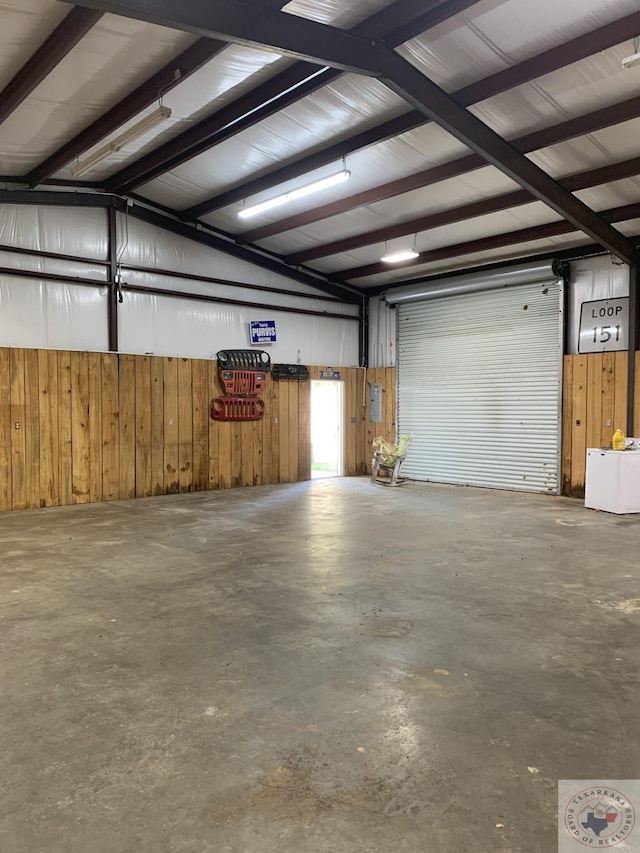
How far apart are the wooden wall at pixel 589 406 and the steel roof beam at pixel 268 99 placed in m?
5.31

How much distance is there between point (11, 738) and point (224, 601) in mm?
1642

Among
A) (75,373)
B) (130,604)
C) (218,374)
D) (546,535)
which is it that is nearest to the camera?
(130,604)

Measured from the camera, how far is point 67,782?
193 cm

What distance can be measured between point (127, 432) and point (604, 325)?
7.00 m

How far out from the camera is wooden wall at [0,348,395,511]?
23.9 feet

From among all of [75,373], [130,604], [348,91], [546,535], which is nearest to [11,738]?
[130,604]

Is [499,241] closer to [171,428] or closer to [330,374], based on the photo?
[330,374]

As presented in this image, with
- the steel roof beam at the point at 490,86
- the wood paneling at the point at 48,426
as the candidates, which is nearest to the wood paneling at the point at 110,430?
the wood paneling at the point at 48,426

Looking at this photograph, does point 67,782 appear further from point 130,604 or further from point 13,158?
point 13,158

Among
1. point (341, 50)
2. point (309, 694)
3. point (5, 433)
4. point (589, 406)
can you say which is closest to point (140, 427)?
point (5, 433)

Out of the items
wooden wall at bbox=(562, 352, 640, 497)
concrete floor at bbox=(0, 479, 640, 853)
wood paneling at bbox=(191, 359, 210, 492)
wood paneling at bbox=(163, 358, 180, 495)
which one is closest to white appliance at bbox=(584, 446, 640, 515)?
wooden wall at bbox=(562, 352, 640, 497)

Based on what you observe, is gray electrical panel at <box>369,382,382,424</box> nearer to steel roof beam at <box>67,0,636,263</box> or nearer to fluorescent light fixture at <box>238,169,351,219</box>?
fluorescent light fixture at <box>238,169,351,219</box>

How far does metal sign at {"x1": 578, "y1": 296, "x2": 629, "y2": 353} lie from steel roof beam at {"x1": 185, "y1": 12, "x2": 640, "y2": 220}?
4.12 meters

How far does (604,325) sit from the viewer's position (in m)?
7.99
